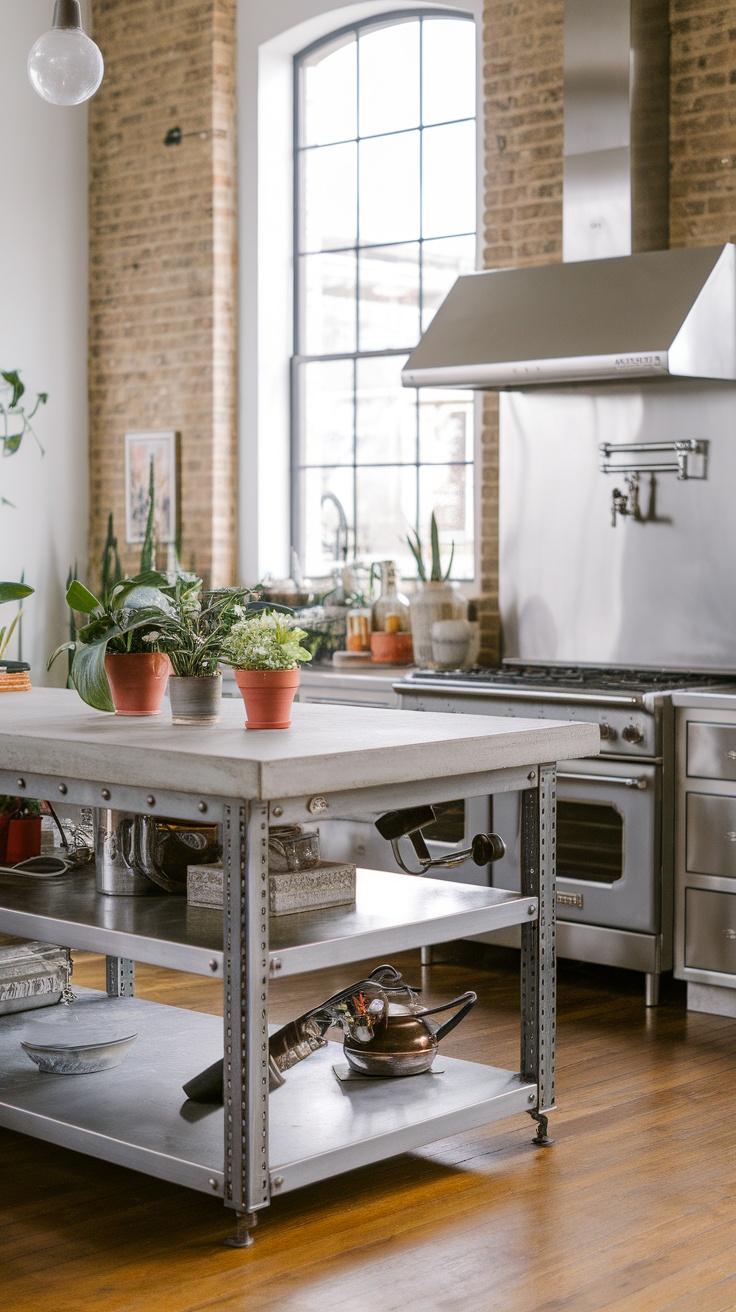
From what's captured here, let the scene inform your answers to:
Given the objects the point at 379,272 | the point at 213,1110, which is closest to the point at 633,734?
the point at 213,1110

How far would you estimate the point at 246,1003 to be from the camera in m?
2.97

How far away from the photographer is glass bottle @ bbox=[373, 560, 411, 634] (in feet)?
21.8

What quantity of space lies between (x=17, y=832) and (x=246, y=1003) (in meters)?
1.33

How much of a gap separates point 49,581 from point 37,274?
1.53 m

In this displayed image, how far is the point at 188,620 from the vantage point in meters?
3.52

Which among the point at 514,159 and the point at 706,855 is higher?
the point at 514,159

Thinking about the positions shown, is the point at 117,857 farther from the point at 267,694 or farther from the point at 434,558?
the point at 434,558

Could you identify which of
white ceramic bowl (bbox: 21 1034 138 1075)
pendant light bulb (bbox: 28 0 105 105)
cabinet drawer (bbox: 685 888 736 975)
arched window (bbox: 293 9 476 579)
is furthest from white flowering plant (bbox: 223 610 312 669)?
arched window (bbox: 293 9 476 579)

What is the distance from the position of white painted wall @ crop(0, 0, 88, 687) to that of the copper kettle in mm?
4516

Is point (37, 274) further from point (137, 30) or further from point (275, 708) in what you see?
point (275, 708)

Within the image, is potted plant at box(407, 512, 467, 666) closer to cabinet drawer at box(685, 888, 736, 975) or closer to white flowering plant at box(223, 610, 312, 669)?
cabinet drawer at box(685, 888, 736, 975)

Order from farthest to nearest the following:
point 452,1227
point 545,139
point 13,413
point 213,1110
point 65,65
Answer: point 13,413 → point 545,139 → point 65,65 → point 213,1110 → point 452,1227

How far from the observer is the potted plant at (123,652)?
3.53 metres

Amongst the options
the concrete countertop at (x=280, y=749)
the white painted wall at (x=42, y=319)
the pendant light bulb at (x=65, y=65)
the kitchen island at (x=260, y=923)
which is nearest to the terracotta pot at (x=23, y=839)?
the kitchen island at (x=260, y=923)
